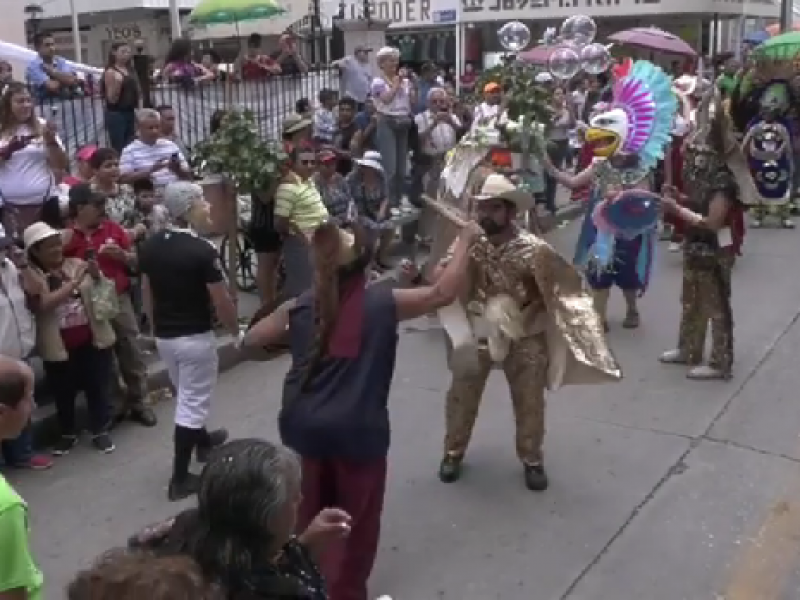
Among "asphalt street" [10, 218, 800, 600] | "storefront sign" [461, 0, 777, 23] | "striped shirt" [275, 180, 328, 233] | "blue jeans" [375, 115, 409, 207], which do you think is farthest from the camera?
"storefront sign" [461, 0, 777, 23]

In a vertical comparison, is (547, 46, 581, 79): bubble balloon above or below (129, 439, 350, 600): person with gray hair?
above

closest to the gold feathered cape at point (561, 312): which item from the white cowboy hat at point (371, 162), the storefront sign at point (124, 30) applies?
the white cowboy hat at point (371, 162)

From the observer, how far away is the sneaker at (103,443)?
19.4 feet

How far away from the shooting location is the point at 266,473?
2.32 metres

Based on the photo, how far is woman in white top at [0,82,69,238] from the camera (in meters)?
7.01

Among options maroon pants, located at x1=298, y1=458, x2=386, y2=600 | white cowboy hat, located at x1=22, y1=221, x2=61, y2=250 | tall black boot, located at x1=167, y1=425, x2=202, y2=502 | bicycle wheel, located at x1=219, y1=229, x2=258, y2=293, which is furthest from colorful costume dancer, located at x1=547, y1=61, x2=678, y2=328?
maroon pants, located at x1=298, y1=458, x2=386, y2=600

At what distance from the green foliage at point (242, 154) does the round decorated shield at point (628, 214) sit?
2.39m

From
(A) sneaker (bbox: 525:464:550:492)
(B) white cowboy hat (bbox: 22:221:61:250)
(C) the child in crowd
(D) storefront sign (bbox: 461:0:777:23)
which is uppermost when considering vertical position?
(D) storefront sign (bbox: 461:0:777:23)

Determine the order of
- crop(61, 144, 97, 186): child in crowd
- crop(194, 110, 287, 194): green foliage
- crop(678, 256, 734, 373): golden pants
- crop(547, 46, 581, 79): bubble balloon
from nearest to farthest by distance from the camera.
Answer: crop(678, 256, 734, 373): golden pants, crop(61, 144, 97, 186): child in crowd, crop(194, 110, 287, 194): green foliage, crop(547, 46, 581, 79): bubble balloon

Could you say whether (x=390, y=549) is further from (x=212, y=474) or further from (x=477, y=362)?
(x=212, y=474)

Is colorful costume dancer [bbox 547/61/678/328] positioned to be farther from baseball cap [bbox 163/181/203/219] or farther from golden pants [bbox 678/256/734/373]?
baseball cap [bbox 163/181/203/219]

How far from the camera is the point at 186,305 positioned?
5.07 metres

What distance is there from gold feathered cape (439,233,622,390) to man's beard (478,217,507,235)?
69mm

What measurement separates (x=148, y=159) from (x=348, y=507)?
4.81 meters
